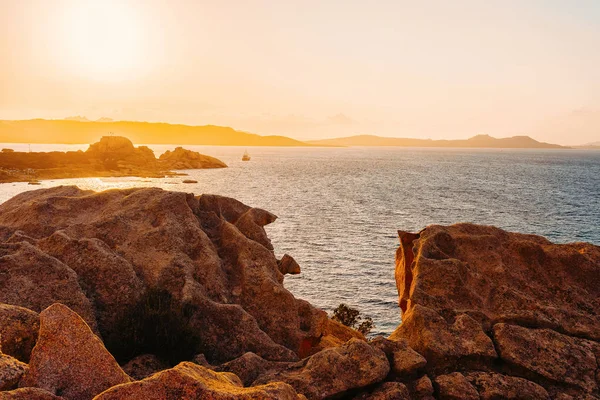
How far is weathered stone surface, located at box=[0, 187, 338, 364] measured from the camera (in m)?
15.3

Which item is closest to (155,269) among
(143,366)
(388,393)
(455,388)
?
(143,366)

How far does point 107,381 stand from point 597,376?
1344cm

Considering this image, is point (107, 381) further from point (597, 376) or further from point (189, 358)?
point (597, 376)

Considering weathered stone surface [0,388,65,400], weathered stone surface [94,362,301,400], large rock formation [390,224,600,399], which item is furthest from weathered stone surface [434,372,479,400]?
weathered stone surface [0,388,65,400]

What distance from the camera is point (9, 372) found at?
845cm

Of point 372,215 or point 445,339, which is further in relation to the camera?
point 372,215

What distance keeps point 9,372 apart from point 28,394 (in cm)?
102

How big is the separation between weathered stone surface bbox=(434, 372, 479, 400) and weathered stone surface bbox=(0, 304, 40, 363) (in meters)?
10.3

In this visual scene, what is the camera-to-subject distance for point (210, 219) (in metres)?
23.0

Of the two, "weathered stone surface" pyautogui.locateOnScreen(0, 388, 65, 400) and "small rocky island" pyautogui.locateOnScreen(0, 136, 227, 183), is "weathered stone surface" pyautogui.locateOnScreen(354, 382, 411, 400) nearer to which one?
"weathered stone surface" pyautogui.locateOnScreen(0, 388, 65, 400)

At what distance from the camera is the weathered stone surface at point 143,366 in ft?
41.8

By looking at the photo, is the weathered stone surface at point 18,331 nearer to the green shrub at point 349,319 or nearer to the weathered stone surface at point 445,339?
the weathered stone surface at point 445,339

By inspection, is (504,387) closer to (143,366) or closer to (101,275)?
(143,366)

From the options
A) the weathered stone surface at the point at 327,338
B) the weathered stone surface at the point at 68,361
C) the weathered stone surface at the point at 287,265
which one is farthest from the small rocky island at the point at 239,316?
the weathered stone surface at the point at 287,265
